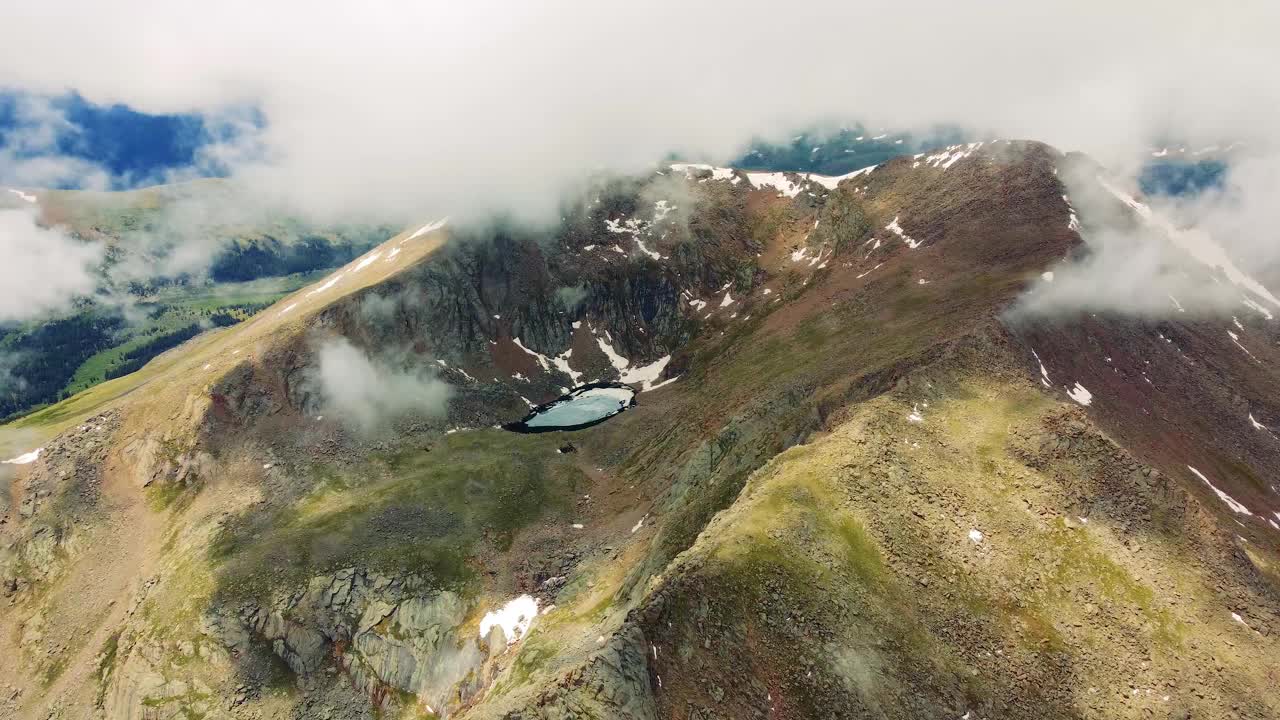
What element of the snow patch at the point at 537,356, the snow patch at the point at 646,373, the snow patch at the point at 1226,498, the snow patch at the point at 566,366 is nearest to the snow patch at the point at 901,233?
the snow patch at the point at 646,373

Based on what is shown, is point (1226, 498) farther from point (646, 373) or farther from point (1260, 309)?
point (646, 373)

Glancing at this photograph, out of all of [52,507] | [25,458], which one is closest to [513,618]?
[52,507]

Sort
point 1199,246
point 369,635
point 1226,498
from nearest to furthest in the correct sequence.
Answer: point 1226,498
point 369,635
point 1199,246

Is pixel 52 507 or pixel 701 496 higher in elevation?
pixel 52 507

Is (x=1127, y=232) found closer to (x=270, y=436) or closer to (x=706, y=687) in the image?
(x=706, y=687)

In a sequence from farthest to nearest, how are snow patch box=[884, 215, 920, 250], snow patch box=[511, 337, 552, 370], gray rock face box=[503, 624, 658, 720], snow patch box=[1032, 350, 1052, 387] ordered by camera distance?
snow patch box=[511, 337, 552, 370] → snow patch box=[884, 215, 920, 250] → snow patch box=[1032, 350, 1052, 387] → gray rock face box=[503, 624, 658, 720]

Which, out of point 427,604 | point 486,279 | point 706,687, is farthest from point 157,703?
point 486,279

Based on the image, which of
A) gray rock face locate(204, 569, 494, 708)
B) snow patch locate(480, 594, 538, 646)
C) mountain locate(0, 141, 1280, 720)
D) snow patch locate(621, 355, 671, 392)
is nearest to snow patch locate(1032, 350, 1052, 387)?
mountain locate(0, 141, 1280, 720)

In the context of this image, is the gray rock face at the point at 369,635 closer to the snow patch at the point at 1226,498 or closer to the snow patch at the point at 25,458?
the snow patch at the point at 25,458

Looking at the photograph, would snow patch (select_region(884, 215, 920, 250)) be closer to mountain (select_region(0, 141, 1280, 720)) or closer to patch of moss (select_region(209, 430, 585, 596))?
mountain (select_region(0, 141, 1280, 720))
